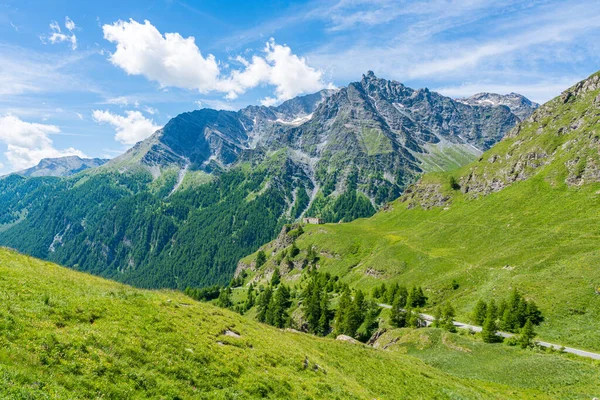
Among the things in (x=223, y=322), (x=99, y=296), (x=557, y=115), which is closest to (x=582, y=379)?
(x=223, y=322)

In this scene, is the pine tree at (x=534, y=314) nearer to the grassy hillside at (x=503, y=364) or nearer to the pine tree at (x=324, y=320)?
the grassy hillside at (x=503, y=364)

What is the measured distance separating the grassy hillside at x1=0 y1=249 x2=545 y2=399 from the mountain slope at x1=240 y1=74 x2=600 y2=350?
195 ft

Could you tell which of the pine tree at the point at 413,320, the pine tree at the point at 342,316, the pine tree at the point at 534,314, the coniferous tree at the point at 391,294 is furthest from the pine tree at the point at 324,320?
the pine tree at the point at 534,314

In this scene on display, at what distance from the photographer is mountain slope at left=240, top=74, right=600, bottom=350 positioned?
74.8 m

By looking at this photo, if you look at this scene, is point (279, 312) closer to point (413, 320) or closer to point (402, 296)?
point (402, 296)

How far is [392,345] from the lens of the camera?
206ft

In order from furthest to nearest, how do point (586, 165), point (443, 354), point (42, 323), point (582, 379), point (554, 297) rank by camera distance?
point (586, 165) → point (554, 297) → point (443, 354) → point (582, 379) → point (42, 323)

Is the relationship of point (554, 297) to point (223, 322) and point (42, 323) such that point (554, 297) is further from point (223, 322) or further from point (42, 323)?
point (42, 323)

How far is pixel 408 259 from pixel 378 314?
47978 millimetres

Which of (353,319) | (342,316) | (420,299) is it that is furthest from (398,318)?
(420,299)

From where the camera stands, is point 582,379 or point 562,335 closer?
point 582,379

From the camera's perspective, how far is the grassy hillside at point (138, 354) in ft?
46.3

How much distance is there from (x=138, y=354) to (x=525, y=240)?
133 m

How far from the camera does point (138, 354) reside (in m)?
18.2
